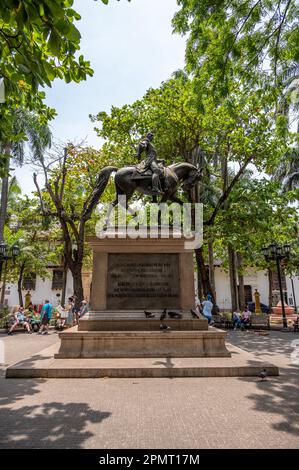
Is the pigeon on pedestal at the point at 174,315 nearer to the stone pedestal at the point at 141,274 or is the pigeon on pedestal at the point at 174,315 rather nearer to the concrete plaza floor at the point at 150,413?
the stone pedestal at the point at 141,274

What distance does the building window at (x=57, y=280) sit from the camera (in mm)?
41781

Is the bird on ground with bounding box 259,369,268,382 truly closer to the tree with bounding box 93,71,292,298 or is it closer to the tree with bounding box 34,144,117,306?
the tree with bounding box 93,71,292,298

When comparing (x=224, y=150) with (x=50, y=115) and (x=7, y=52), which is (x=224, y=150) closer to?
(x=50, y=115)

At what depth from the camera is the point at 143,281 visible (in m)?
8.12

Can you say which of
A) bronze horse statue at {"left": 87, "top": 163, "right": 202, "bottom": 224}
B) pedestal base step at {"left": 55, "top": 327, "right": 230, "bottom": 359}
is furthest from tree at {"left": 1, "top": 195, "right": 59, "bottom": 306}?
pedestal base step at {"left": 55, "top": 327, "right": 230, "bottom": 359}

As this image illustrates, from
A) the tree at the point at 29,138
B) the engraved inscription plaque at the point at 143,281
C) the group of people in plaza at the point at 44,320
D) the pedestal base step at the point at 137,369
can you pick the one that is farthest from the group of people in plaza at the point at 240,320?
the tree at the point at 29,138

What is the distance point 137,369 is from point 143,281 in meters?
2.53

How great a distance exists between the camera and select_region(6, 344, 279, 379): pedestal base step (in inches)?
236

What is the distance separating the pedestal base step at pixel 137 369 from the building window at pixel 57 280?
36.7 meters

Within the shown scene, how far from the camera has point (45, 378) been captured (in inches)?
238

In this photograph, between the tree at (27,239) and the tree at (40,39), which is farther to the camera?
the tree at (27,239)

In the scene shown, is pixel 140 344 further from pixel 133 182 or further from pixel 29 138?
pixel 29 138

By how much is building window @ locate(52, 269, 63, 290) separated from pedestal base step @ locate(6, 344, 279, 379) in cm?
3673

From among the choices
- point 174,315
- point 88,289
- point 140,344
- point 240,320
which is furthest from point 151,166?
point 88,289
